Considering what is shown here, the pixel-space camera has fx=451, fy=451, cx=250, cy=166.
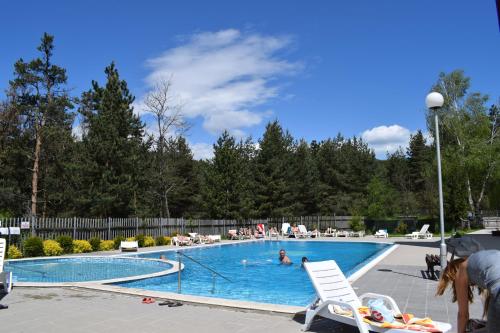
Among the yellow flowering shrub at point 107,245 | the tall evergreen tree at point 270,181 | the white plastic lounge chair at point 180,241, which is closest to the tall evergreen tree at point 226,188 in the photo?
the tall evergreen tree at point 270,181

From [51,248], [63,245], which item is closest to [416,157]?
[63,245]

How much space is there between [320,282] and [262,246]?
65.5 ft

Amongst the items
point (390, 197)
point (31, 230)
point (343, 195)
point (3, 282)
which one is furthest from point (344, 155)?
point (3, 282)

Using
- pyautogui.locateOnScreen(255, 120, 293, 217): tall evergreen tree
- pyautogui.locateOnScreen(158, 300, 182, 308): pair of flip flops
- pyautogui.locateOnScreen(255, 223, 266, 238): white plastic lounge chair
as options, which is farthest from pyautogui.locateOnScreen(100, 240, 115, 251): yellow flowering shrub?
pyautogui.locateOnScreen(255, 120, 293, 217): tall evergreen tree

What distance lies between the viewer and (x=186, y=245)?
74.6 feet

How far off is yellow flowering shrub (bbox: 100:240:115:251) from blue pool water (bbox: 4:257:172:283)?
2.84 meters

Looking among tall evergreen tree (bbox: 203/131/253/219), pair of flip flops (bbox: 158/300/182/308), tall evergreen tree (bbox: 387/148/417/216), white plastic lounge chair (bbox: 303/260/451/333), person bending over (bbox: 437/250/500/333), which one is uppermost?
tall evergreen tree (bbox: 387/148/417/216)

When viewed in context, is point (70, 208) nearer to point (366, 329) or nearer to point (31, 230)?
point (31, 230)

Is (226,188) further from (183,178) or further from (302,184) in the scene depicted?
(183,178)

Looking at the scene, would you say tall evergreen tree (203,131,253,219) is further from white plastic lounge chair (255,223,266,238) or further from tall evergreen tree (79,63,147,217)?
tall evergreen tree (79,63,147,217)

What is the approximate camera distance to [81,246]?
18.4 m

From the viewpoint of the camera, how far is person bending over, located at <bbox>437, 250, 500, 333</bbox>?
8.54 ft

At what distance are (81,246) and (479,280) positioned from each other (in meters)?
17.8

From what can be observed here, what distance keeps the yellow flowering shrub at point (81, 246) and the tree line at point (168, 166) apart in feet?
17.2
